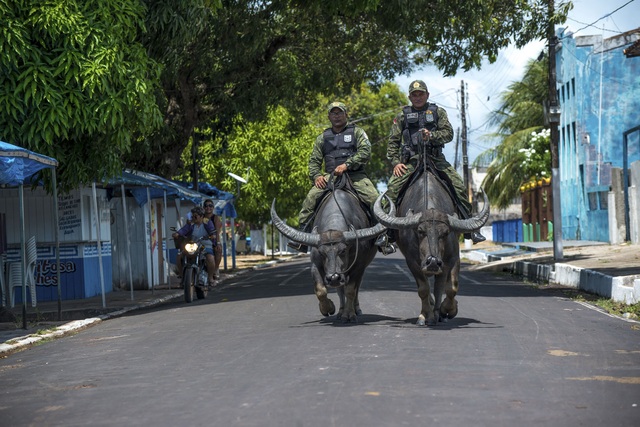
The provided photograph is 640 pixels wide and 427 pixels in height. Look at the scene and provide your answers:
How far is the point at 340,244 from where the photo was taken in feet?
44.3

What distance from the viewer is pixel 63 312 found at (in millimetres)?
19016

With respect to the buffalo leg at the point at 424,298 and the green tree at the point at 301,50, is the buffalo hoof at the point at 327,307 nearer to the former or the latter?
the buffalo leg at the point at 424,298

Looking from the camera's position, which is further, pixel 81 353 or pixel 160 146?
pixel 160 146

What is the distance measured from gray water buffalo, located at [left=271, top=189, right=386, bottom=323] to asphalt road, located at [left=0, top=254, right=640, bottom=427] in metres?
0.44

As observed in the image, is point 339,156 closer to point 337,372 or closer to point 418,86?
point 418,86

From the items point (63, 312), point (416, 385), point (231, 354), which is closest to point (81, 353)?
point (231, 354)

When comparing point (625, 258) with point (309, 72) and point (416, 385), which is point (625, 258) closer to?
point (309, 72)

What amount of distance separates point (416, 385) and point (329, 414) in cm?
125

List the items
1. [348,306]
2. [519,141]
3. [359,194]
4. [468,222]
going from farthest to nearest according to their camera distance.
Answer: [519,141] → [359,194] → [348,306] → [468,222]

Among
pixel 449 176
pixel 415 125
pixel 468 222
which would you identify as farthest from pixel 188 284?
pixel 468 222

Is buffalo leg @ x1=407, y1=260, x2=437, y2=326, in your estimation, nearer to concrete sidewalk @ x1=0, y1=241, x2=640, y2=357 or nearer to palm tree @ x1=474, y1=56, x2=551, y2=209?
concrete sidewalk @ x1=0, y1=241, x2=640, y2=357

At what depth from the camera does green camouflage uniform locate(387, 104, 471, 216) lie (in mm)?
13916

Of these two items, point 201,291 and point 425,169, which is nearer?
point 425,169

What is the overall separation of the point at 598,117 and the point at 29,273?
32940mm
